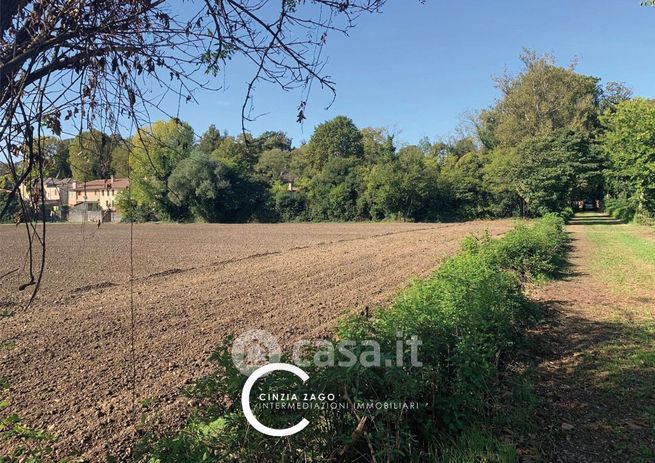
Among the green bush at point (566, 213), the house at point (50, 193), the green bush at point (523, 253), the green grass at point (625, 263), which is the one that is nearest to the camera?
the house at point (50, 193)

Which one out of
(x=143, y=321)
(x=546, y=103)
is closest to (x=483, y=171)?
(x=546, y=103)

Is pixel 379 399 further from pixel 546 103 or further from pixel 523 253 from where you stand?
pixel 546 103

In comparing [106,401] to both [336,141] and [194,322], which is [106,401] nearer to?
[194,322]

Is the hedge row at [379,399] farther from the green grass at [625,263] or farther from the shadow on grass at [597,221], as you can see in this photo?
the shadow on grass at [597,221]

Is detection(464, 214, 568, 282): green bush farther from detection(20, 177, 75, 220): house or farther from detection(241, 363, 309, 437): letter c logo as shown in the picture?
detection(20, 177, 75, 220): house

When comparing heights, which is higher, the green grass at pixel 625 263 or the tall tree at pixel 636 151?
the tall tree at pixel 636 151

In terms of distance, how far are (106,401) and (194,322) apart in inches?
122

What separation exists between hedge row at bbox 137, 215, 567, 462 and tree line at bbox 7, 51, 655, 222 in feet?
76.4

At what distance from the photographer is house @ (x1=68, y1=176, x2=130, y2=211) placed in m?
2.07

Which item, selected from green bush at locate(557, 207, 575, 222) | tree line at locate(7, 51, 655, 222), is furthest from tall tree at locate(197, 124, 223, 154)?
green bush at locate(557, 207, 575, 222)

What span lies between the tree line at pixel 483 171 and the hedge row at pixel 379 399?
2329 centimetres

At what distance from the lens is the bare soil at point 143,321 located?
4.07 meters

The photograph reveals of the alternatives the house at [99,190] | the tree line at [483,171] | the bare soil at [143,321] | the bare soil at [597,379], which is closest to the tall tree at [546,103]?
the tree line at [483,171]

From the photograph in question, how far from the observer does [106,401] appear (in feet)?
14.1
